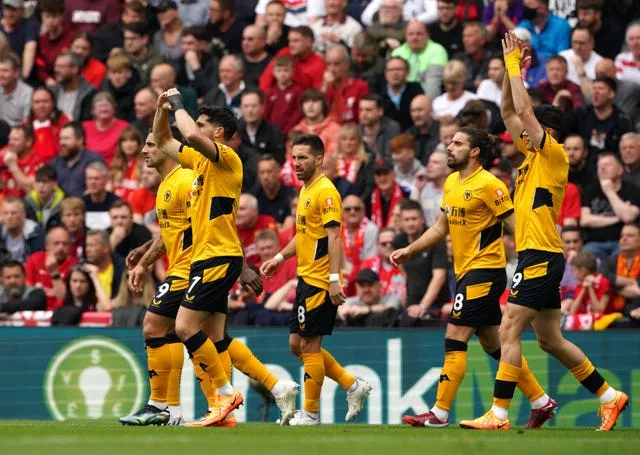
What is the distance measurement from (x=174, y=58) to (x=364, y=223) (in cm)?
584

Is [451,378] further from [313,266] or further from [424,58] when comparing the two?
[424,58]

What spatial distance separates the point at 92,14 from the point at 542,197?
13189 mm

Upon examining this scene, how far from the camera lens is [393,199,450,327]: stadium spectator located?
17109 mm

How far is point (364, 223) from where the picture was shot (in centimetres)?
1881

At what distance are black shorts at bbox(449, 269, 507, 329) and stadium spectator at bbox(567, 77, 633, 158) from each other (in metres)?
6.06

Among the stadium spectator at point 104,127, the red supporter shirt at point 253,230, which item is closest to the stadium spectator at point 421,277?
the red supporter shirt at point 253,230

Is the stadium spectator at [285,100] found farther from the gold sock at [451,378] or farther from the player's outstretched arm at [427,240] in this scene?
the gold sock at [451,378]

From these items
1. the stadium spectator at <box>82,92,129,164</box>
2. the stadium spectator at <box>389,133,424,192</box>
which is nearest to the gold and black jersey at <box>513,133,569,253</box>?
the stadium spectator at <box>389,133,424,192</box>

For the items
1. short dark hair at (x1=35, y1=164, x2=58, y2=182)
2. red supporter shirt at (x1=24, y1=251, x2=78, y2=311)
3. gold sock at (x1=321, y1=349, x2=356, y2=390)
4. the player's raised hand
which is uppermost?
short dark hair at (x1=35, y1=164, x2=58, y2=182)

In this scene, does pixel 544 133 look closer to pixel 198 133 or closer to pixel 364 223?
pixel 198 133

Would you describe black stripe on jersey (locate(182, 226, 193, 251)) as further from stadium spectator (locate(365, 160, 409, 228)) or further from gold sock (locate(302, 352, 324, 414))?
stadium spectator (locate(365, 160, 409, 228))

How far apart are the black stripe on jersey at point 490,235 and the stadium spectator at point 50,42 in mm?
12126

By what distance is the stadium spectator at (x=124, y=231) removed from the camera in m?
19.3

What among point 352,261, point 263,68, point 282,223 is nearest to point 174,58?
point 263,68
